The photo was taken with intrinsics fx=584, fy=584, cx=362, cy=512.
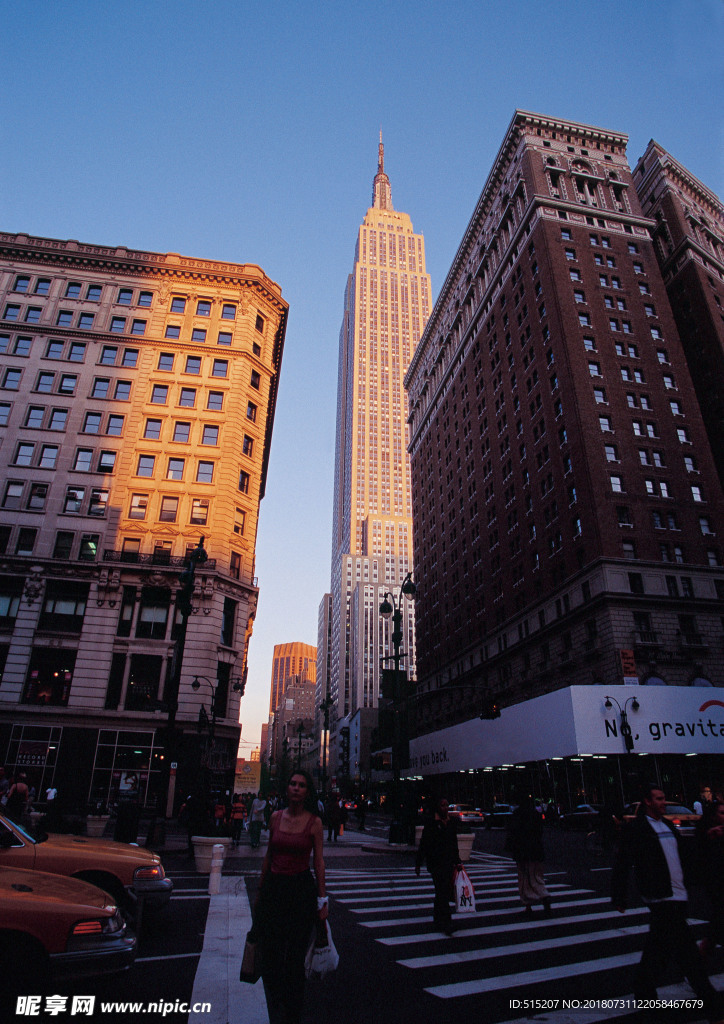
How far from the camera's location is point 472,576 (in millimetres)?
62906

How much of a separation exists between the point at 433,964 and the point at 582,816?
30.2 m

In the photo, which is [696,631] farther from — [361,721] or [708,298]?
[361,721]

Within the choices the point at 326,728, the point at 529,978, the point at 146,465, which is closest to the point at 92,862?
the point at 529,978

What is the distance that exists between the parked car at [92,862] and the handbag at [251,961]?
340 centimetres

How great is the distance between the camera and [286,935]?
4.50 meters

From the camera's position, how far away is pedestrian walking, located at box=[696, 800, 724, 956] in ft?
18.8

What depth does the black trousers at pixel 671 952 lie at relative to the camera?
15.6 feet

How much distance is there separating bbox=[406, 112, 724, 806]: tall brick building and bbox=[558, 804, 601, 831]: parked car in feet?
10.5

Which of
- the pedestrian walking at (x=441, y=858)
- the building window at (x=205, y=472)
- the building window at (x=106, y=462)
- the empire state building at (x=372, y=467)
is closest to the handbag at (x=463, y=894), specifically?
the pedestrian walking at (x=441, y=858)

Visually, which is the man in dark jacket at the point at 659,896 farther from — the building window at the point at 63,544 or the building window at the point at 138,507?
the building window at the point at 63,544

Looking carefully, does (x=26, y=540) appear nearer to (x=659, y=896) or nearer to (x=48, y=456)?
(x=48, y=456)

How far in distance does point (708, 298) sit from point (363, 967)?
66341 millimetres

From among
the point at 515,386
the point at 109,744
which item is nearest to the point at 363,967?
the point at 109,744

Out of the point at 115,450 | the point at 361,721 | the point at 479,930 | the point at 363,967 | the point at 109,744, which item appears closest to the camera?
the point at 363,967
